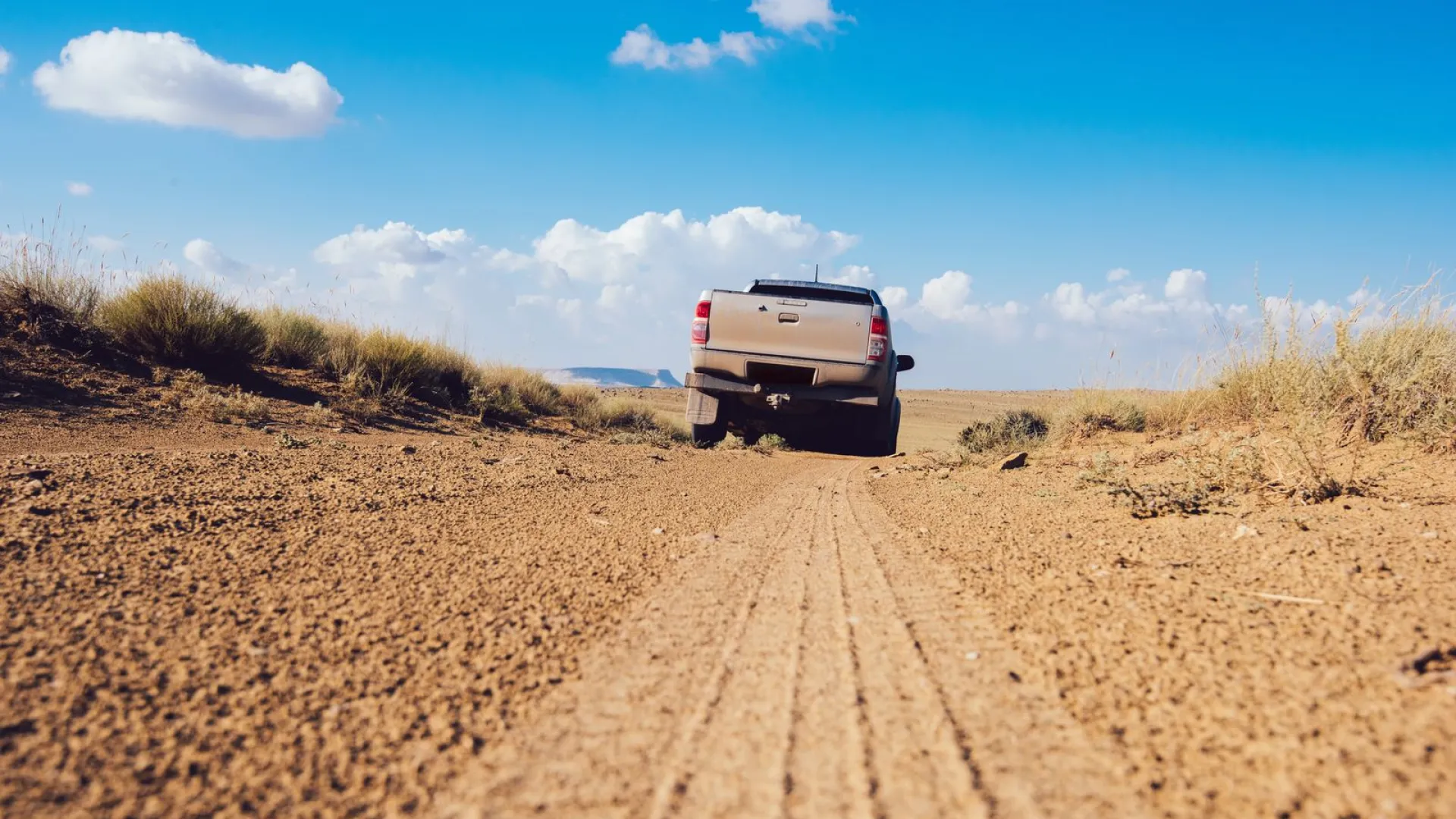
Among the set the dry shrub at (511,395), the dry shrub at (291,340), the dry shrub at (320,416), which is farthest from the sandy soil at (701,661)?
the dry shrub at (511,395)

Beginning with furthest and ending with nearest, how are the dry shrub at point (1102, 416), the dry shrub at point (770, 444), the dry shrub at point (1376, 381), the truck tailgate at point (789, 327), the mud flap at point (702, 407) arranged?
the dry shrub at point (770, 444) < the dry shrub at point (1102, 416) < the mud flap at point (702, 407) < the truck tailgate at point (789, 327) < the dry shrub at point (1376, 381)

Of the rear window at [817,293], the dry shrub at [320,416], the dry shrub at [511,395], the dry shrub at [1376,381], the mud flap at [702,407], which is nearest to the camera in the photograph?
the dry shrub at [1376,381]

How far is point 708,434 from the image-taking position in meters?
10.8

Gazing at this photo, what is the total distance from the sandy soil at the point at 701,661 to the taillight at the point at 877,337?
4.98m

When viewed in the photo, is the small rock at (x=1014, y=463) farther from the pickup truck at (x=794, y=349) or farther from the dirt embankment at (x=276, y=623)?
the dirt embankment at (x=276, y=623)

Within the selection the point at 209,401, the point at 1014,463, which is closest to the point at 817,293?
the point at 1014,463

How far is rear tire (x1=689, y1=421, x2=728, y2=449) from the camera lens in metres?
10.7

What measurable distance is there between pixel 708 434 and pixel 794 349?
213 cm

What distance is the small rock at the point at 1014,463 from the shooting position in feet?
26.2

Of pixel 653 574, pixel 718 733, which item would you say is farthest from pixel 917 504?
pixel 718 733

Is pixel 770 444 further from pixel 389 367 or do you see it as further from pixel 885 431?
pixel 389 367

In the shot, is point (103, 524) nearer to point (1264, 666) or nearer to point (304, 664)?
point (304, 664)

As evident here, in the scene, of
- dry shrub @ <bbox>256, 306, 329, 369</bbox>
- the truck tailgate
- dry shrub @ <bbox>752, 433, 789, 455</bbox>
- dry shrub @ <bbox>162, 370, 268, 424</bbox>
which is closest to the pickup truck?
the truck tailgate

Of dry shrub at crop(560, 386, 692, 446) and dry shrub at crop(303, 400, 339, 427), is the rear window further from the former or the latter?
dry shrub at crop(303, 400, 339, 427)
